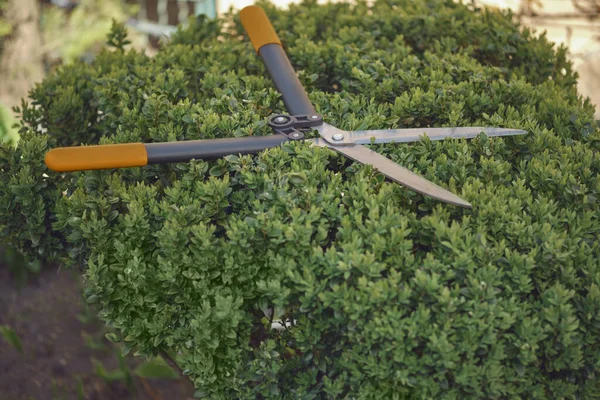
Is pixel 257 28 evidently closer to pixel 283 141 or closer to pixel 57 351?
pixel 283 141

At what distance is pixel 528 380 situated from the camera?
1.93 m

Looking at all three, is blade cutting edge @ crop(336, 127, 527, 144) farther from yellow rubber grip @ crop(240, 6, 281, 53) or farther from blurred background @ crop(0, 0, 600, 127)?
blurred background @ crop(0, 0, 600, 127)

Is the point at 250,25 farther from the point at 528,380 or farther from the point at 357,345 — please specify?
Answer: the point at 528,380

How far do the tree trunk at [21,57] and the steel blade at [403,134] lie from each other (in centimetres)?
393

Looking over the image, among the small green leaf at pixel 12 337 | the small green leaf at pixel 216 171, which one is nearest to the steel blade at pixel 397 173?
the small green leaf at pixel 216 171

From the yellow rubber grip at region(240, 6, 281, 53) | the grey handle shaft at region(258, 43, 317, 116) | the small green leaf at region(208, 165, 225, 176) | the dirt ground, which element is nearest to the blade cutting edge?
the grey handle shaft at region(258, 43, 317, 116)

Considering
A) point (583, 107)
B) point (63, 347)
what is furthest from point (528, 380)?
point (63, 347)

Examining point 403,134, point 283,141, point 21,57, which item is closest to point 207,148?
point 283,141

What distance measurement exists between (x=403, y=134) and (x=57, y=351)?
2.60m

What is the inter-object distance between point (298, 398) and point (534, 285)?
76cm

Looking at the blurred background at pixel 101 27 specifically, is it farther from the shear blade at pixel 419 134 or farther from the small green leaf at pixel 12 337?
the shear blade at pixel 419 134

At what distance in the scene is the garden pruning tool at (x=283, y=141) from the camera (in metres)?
2.09

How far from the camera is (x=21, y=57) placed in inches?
221

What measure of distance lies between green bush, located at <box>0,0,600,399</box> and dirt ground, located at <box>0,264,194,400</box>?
131cm
